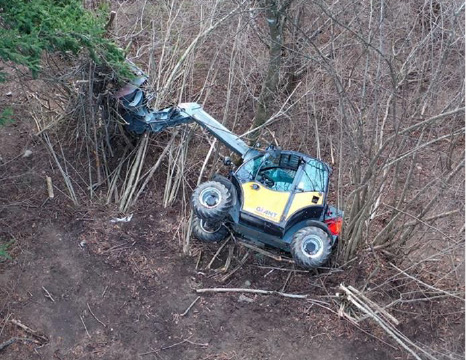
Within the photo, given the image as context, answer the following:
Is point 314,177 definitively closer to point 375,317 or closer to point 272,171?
point 272,171

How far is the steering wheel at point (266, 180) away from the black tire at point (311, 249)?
0.74 metres

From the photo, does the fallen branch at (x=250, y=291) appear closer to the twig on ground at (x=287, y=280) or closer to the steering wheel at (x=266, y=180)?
the twig on ground at (x=287, y=280)

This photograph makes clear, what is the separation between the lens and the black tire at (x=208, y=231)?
612 centimetres

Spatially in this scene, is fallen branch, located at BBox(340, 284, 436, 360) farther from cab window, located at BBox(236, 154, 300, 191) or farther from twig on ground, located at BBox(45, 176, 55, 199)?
twig on ground, located at BBox(45, 176, 55, 199)

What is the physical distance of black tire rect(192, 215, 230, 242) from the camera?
6117 mm

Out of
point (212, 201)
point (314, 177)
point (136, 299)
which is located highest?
point (314, 177)

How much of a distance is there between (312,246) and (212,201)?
107 centimetres

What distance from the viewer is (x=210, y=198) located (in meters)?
5.64

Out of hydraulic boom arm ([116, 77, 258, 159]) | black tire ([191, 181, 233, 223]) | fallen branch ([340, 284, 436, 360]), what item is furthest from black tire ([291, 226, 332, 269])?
hydraulic boom arm ([116, 77, 258, 159])

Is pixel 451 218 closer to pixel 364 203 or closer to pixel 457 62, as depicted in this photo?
pixel 364 203

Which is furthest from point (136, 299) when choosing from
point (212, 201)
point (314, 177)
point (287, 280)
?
point (314, 177)

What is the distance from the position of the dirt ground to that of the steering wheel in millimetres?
860

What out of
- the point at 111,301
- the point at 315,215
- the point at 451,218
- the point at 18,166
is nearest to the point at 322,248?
the point at 315,215

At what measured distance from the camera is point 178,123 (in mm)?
6523
